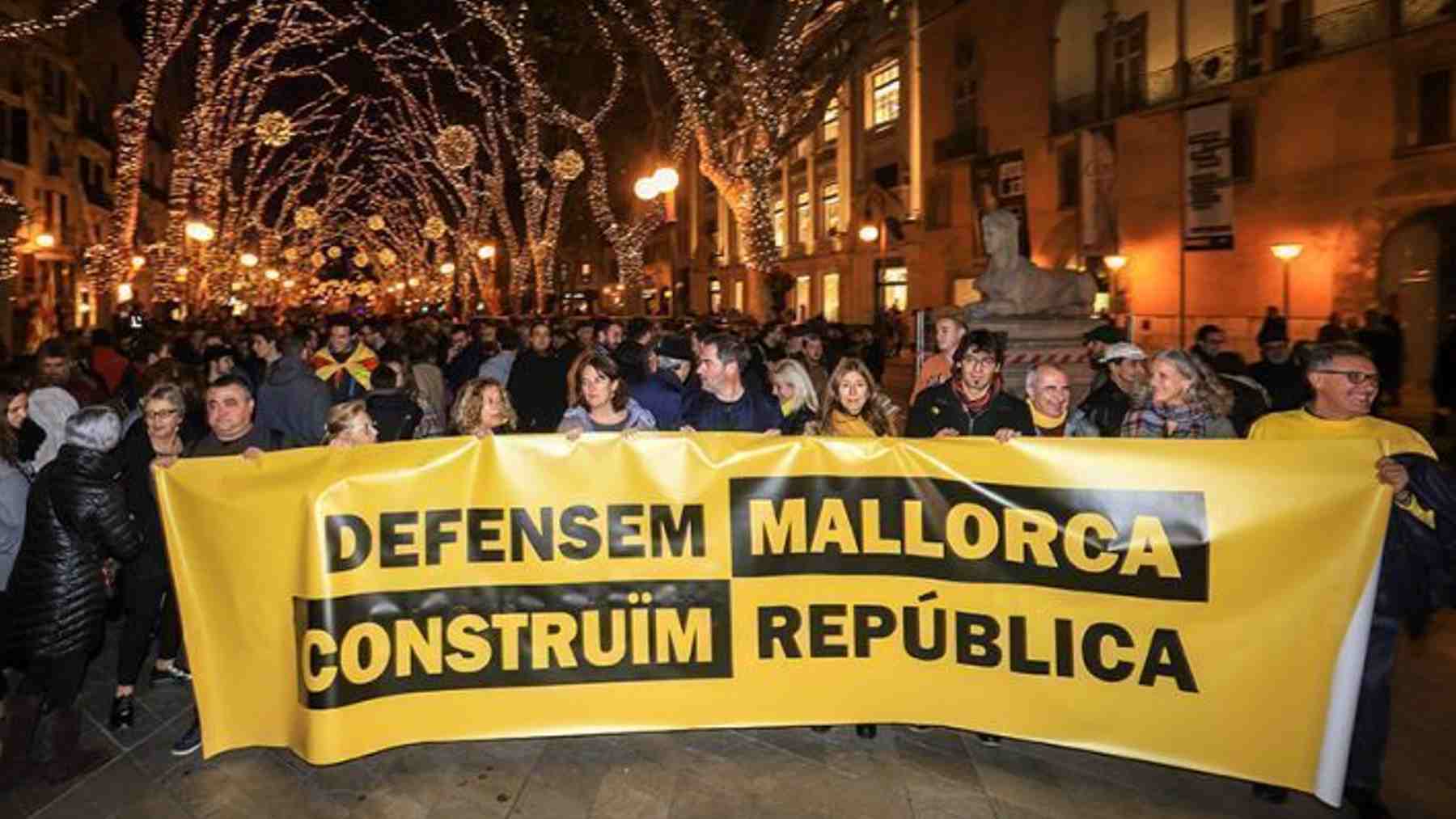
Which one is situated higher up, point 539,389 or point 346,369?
point 346,369

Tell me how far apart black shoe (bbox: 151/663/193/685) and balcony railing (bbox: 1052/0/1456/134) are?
22753mm

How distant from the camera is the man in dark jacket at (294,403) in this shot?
8.38 meters

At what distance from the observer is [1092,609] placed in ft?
15.1

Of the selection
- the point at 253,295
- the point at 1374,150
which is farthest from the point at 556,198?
the point at 253,295

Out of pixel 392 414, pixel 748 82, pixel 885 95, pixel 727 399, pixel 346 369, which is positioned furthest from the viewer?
pixel 885 95

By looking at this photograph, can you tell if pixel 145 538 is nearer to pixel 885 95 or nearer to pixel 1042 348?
pixel 1042 348

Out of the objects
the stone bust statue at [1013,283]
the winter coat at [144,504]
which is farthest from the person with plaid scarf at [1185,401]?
the stone bust statue at [1013,283]

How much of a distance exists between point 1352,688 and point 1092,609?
95 cm

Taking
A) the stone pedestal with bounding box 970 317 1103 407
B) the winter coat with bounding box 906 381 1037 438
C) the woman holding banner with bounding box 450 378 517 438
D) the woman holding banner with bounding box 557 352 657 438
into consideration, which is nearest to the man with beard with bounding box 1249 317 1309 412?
the stone pedestal with bounding box 970 317 1103 407

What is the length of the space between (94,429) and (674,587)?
2.51 meters

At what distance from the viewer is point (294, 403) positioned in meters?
8.47

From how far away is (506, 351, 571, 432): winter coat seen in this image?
10711mm

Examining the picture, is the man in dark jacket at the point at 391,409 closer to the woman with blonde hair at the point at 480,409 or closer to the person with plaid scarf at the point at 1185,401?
the woman with blonde hair at the point at 480,409

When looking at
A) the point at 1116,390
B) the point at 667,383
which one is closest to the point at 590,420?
the point at 667,383
